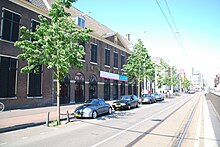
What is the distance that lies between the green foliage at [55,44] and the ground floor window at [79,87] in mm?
13203

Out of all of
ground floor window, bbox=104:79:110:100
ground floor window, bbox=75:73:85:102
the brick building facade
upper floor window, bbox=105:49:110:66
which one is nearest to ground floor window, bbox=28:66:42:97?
the brick building facade

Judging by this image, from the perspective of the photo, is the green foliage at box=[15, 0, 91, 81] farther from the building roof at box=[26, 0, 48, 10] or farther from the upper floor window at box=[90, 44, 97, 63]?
the upper floor window at box=[90, 44, 97, 63]

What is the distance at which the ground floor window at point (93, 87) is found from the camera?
2802 centimetres

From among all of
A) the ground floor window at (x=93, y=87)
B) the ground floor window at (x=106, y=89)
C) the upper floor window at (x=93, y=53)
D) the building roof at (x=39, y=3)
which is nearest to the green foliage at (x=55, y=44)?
the building roof at (x=39, y=3)

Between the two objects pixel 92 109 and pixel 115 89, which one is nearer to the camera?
pixel 92 109

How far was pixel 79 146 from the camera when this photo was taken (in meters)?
7.03

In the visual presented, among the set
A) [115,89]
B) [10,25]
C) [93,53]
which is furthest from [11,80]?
[115,89]

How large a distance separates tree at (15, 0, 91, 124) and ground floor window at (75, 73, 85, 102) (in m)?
13.2

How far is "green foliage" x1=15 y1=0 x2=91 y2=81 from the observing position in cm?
1127

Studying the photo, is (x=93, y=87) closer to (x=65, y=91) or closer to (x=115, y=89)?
(x=65, y=91)

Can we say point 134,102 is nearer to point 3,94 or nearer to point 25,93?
point 25,93

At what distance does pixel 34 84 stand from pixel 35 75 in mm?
890

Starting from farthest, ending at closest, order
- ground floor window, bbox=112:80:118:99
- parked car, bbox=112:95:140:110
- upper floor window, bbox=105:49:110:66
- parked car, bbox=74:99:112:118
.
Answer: ground floor window, bbox=112:80:118:99
upper floor window, bbox=105:49:110:66
parked car, bbox=112:95:140:110
parked car, bbox=74:99:112:118

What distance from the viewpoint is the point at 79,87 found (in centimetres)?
2588
